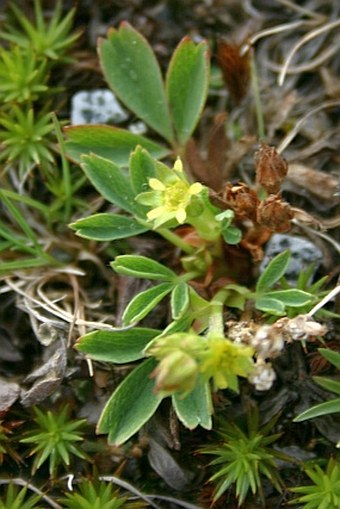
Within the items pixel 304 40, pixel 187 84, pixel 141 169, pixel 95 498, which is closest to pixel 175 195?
pixel 141 169

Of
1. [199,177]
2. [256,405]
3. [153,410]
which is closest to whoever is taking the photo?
[153,410]

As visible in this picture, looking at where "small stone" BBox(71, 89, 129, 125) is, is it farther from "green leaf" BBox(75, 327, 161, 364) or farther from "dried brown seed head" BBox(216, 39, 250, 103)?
"green leaf" BBox(75, 327, 161, 364)

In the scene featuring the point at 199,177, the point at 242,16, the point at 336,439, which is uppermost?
the point at 242,16

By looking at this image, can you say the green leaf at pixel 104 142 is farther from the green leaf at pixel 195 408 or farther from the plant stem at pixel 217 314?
the green leaf at pixel 195 408

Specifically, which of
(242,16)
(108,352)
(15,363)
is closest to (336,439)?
(108,352)

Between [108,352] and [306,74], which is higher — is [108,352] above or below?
below

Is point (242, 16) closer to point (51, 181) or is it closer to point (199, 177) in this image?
point (199, 177)

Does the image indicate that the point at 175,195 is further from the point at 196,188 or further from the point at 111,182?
the point at 111,182

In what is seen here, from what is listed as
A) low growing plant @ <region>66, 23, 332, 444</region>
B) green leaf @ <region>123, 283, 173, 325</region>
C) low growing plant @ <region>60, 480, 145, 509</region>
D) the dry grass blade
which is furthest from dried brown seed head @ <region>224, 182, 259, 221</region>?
low growing plant @ <region>60, 480, 145, 509</region>

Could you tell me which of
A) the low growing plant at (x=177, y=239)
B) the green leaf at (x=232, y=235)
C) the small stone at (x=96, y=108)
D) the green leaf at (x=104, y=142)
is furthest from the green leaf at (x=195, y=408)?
the small stone at (x=96, y=108)
